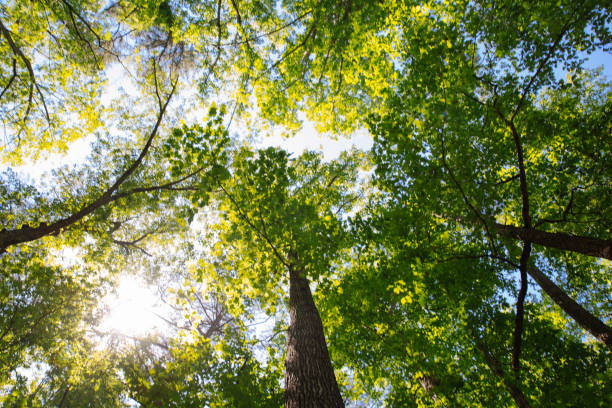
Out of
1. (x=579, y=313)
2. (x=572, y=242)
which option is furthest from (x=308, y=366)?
(x=579, y=313)

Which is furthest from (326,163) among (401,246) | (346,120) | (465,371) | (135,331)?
(135,331)

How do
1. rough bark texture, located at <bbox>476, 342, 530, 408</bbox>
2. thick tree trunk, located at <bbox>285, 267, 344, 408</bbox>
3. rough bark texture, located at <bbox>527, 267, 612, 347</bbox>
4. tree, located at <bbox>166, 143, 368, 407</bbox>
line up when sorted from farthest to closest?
1. rough bark texture, located at <bbox>527, 267, 612, 347</bbox>
2. rough bark texture, located at <bbox>476, 342, 530, 408</bbox>
3. tree, located at <bbox>166, 143, 368, 407</bbox>
4. thick tree trunk, located at <bbox>285, 267, 344, 408</bbox>

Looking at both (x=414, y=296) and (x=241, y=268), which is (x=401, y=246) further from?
(x=241, y=268)

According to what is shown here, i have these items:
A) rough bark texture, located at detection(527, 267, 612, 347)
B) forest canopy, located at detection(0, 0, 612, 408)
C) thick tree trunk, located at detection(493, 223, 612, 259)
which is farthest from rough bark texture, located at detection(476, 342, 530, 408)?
rough bark texture, located at detection(527, 267, 612, 347)

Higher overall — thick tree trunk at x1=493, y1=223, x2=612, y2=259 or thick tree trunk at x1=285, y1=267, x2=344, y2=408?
thick tree trunk at x1=493, y1=223, x2=612, y2=259

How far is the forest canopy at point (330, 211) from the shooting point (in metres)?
4.00

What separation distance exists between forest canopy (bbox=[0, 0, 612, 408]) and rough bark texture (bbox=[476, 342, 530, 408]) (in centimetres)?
4

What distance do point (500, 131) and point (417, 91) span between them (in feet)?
8.51

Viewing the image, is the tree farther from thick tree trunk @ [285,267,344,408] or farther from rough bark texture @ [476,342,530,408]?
rough bark texture @ [476,342,530,408]

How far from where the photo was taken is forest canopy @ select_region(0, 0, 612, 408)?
400 cm

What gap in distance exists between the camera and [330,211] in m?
6.62

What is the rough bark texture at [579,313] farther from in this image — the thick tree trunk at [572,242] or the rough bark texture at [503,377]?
the thick tree trunk at [572,242]

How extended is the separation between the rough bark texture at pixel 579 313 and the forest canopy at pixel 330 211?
74mm

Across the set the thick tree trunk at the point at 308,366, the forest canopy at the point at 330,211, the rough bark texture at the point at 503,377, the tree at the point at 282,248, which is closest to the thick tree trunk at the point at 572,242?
the forest canopy at the point at 330,211
